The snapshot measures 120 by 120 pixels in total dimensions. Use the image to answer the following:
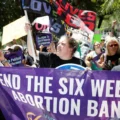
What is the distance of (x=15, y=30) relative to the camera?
776 cm

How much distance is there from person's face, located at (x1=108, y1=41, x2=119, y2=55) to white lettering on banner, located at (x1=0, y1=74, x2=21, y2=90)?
157 cm

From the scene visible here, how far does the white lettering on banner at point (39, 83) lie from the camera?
448 centimetres

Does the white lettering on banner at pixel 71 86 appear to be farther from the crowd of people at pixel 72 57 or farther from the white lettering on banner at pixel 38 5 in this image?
the white lettering on banner at pixel 38 5

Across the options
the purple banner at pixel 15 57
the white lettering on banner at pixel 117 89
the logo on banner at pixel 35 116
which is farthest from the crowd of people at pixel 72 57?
the purple banner at pixel 15 57

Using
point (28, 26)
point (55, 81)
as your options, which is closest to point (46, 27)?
point (28, 26)

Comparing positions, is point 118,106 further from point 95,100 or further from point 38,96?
point 38,96

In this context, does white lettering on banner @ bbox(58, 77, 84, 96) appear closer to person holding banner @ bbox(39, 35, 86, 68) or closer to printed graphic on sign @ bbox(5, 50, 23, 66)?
person holding banner @ bbox(39, 35, 86, 68)

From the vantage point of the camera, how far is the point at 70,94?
4.45 metres

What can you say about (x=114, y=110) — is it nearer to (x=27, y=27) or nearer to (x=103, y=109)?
(x=103, y=109)

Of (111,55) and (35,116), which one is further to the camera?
(111,55)

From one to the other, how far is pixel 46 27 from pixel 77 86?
4801mm

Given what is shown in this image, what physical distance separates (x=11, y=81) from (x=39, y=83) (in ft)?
1.02

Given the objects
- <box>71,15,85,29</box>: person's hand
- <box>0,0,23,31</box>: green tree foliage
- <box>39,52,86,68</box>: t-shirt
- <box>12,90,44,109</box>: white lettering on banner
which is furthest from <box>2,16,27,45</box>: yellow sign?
<box>0,0,23,31</box>: green tree foliage

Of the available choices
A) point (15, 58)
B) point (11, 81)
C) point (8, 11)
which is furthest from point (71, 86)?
point (8, 11)
